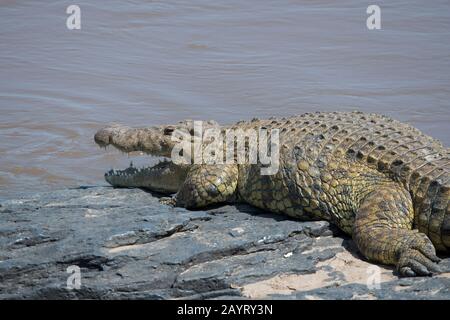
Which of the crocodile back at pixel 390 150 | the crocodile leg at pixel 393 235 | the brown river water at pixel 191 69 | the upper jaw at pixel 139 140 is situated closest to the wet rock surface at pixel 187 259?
the crocodile leg at pixel 393 235

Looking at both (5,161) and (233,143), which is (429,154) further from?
(5,161)

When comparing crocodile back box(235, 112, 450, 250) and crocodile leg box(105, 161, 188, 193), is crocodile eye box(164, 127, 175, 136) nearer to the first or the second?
crocodile leg box(105, 161, 188, 193)

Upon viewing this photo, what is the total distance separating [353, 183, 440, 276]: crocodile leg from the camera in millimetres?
4945

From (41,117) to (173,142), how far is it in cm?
577

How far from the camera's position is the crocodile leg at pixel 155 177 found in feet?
21.8

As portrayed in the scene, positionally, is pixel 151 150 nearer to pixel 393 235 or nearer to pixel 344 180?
pixel 344 180

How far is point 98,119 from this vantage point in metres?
11.7

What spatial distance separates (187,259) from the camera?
520cm

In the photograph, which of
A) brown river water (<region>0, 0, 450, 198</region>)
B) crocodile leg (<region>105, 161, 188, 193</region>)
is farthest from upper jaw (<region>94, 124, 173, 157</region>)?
brown river water (<region>0, 0, 450, 198</region>)

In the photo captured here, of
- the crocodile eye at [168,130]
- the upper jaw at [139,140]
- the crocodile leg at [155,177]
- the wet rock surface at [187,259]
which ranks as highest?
the crocodile eye at [168,130]

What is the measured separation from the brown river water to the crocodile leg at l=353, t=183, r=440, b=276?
4752 mm

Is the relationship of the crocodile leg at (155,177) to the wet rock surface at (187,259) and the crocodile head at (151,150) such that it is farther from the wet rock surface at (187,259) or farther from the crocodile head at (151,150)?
the wet rock surface at (187,259)

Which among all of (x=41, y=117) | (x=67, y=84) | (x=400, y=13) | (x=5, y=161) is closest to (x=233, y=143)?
(x=5, y=161)

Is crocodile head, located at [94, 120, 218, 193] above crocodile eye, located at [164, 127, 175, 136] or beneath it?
beneath
